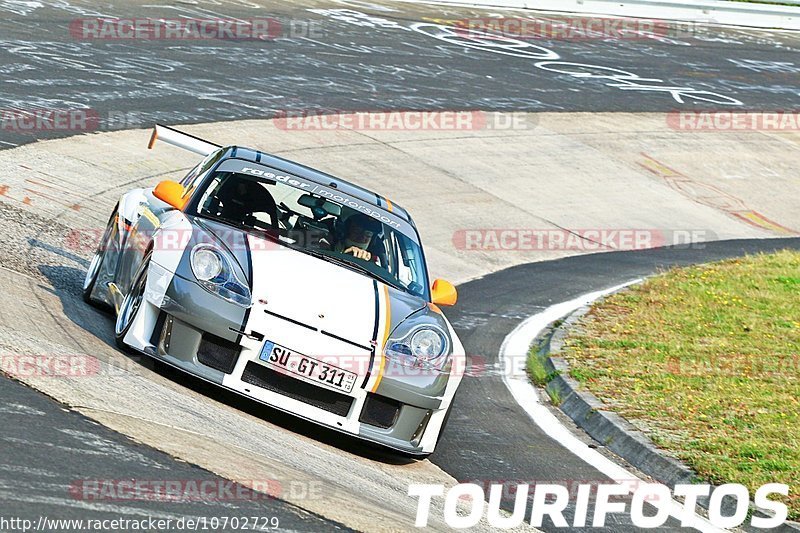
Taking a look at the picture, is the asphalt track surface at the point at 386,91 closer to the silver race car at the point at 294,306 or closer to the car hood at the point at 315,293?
the silver race car at the point at 294,306

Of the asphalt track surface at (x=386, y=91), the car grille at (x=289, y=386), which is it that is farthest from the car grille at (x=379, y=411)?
the asphalt track surface at (x=386, y=91)

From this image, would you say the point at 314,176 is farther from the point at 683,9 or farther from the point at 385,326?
the point at 683,9

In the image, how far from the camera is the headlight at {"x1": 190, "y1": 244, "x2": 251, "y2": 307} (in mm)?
6613

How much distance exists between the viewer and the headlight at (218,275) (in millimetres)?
6613

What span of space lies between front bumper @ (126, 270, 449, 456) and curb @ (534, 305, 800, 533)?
1563 mm

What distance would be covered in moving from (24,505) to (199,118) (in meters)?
12.3

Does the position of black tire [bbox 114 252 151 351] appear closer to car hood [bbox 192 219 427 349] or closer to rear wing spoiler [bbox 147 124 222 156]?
car hood [bbox 192 219 427 349]

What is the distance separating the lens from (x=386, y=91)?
20266 mm

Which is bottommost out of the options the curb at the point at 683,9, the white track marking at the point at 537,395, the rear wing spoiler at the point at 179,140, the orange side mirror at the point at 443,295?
the white track marking at the point at 537,395

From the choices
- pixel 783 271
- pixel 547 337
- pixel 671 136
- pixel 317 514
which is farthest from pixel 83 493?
pixel 671 136

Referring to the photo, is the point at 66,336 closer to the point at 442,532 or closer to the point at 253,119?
the point at 442,532

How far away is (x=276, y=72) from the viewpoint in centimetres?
2020

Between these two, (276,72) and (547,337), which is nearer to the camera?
(547,337)

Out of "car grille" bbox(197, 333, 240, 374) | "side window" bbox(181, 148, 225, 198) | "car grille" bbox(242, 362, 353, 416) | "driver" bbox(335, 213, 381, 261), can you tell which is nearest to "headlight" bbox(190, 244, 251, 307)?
"car grille" bbox(197, 333, 240, 374)
